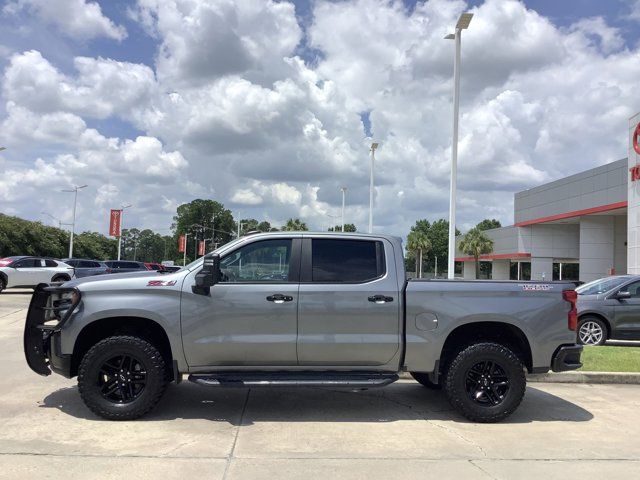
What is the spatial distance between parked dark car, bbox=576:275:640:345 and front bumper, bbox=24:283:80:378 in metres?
9.22

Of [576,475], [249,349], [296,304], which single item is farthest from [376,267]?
[576,475]

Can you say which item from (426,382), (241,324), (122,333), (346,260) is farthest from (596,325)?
(122,333)

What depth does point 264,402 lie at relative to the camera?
683cm

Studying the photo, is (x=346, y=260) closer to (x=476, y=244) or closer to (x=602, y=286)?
(x=602, y=286)

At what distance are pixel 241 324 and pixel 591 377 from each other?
17.6ft

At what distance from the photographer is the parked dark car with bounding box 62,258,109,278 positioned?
26500mm

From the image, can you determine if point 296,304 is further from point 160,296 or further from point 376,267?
point 160,296

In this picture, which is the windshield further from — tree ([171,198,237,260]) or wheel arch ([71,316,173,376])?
Result: tree ([171,198,237,260])

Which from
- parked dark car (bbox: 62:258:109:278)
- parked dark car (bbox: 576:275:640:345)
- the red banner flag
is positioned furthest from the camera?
the red banner flag

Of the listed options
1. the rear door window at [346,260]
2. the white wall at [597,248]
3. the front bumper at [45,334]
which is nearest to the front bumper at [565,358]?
the rear door window at [346,260]

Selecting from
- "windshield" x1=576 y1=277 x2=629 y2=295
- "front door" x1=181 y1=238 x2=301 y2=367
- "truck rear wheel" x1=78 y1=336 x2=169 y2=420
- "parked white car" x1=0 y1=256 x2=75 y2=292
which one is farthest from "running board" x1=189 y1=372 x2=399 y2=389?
"parked white car" x1=0 y1=256 x2=75 y2=292

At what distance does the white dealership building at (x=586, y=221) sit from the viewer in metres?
24.6

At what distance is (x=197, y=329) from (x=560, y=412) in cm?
434

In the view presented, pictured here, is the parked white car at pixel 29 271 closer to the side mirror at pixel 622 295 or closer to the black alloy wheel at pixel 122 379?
the black alloy wheel at pixel 122 379
